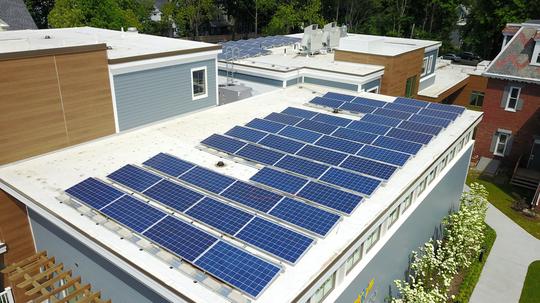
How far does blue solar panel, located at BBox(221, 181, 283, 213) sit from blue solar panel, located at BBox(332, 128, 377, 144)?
6269 millimetres

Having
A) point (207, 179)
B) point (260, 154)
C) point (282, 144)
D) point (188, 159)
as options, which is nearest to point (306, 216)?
point (207, 179)

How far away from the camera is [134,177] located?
1342 centimetres

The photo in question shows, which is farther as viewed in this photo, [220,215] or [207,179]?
[207,179]

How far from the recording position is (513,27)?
35.2 meters

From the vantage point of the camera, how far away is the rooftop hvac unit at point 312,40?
31.8 meters

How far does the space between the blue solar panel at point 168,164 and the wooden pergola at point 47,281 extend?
4341mm

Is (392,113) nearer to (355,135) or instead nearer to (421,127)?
(421,127)

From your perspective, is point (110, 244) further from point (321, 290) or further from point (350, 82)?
point (350, 82)

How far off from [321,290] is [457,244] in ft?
33.2

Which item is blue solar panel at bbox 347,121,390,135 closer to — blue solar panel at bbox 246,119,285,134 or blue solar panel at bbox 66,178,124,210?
blue solar panel at bbox 246,119,285,134

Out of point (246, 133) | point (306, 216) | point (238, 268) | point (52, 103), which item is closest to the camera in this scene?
point (238, 268)

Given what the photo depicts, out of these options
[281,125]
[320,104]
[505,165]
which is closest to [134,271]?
[281,125]

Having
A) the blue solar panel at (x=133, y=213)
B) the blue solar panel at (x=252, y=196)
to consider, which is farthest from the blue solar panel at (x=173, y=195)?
the blue solar panel at (x=252, y=196)

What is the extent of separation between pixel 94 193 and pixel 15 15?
4709 cm
